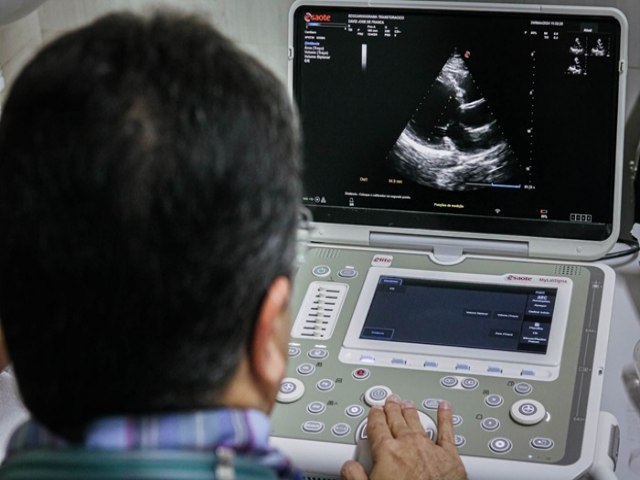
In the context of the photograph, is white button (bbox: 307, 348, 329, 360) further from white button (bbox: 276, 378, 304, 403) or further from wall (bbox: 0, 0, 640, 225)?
wall (bbox: 0, 0, 640, 225)

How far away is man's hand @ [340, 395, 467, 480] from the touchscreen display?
0.17 m

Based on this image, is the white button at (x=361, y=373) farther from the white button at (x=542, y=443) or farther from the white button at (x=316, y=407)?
the white button at (x=542, y=443)

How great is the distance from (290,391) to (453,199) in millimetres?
440

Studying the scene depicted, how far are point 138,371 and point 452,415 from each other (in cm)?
71

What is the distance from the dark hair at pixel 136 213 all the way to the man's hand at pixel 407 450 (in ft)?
1.90

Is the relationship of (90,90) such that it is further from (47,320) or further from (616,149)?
(616,149)

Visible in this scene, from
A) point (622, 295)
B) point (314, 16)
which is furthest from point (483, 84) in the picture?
point (622, 295)

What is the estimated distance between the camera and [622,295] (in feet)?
5.57

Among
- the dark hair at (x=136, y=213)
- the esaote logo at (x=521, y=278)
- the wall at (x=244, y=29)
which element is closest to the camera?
the dark hair at (x=136, y=213)

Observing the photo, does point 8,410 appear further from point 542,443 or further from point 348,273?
point 542,443

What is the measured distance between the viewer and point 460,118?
161cm

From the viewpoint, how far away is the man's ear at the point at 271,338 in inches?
29.7

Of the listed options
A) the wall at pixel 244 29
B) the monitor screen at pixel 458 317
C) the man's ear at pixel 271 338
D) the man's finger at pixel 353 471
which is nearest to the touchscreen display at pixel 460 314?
the monitor screen at pixel 458 317

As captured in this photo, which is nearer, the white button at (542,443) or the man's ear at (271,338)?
the man's ear at (271,338)
